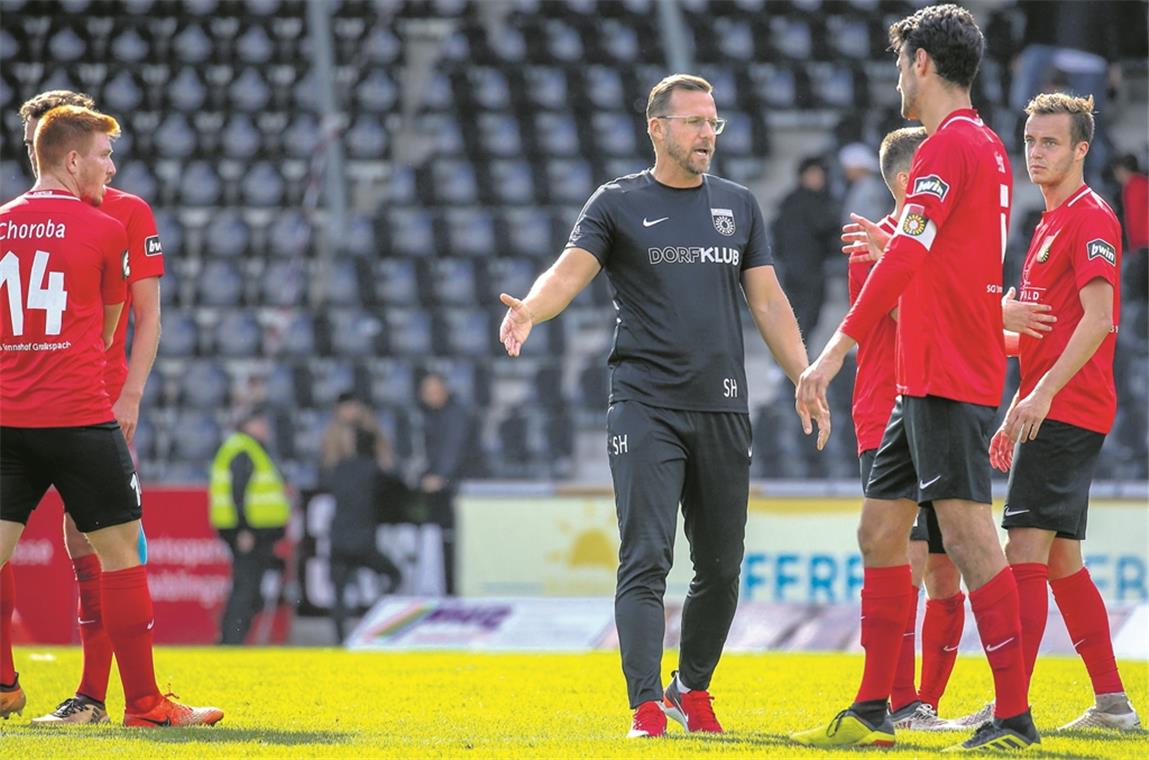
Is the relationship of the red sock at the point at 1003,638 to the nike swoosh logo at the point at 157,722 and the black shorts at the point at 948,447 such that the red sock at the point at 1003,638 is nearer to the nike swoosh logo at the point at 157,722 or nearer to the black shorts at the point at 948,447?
the black shorts at the point at 948,447

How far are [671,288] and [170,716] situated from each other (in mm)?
2465

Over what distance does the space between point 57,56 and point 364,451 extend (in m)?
8.12

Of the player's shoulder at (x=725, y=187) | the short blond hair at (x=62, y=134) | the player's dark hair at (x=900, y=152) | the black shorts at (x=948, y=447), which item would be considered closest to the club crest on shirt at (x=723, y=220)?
the player's shoulder at (x=725, y=187)

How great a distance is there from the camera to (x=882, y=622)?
5.93m

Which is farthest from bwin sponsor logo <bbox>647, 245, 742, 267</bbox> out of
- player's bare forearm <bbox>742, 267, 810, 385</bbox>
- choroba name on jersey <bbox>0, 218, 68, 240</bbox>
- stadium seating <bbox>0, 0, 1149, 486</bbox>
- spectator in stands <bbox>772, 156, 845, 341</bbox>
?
spectator in stands <bbox>772, 156, 845, 341</bbox>

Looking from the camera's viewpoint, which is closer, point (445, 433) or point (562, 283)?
point (562, 283)

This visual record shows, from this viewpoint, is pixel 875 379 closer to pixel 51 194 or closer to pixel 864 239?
pixel 864 239

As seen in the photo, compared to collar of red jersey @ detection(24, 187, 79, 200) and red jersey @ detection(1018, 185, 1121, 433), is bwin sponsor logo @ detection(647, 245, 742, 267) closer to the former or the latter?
red jersey @ detection(1018, 185, 1121, 433)

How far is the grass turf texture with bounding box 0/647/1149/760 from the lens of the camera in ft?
19.4

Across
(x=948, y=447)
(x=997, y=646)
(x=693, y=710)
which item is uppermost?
(x=948, y=447)

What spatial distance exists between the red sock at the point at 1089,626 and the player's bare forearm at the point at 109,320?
373cm

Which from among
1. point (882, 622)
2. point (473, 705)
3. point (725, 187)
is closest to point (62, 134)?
point (725, 187)

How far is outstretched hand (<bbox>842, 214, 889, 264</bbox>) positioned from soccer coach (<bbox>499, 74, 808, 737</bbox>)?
401 mm

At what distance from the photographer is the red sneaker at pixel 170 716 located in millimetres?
6691
